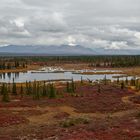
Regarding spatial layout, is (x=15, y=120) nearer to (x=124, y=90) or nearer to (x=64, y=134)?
(x=64, y=134)

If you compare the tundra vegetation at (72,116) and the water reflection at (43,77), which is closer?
the tundra vegetation at (72,116)

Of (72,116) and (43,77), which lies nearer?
(72,116)

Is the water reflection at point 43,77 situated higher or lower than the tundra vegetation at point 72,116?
higher

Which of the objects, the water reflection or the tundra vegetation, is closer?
the tundra vegetation

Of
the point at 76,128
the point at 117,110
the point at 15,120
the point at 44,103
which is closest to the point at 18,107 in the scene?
the point at 44,103

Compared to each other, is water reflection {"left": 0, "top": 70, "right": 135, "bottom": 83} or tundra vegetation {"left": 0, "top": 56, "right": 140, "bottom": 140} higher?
water reflection {"left": 0, "top": 70, "right": 135, "bottom": 83}

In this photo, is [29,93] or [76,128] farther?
[29,93]

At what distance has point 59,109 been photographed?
60.5 metres

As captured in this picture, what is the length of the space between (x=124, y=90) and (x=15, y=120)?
47.2 metres

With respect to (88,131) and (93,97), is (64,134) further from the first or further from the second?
(93,97)

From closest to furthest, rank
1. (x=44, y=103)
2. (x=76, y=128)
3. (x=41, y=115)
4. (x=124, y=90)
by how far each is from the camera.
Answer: (x=76, y=128)
(x=41, y=115)
(x=44, y=103)
(x=124, y=90)

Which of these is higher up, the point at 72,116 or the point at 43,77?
the point at 43,77

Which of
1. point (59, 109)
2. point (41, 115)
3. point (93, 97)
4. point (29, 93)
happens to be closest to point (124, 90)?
point (93, 97)

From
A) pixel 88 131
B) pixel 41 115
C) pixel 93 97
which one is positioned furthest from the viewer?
pixel 93 97
